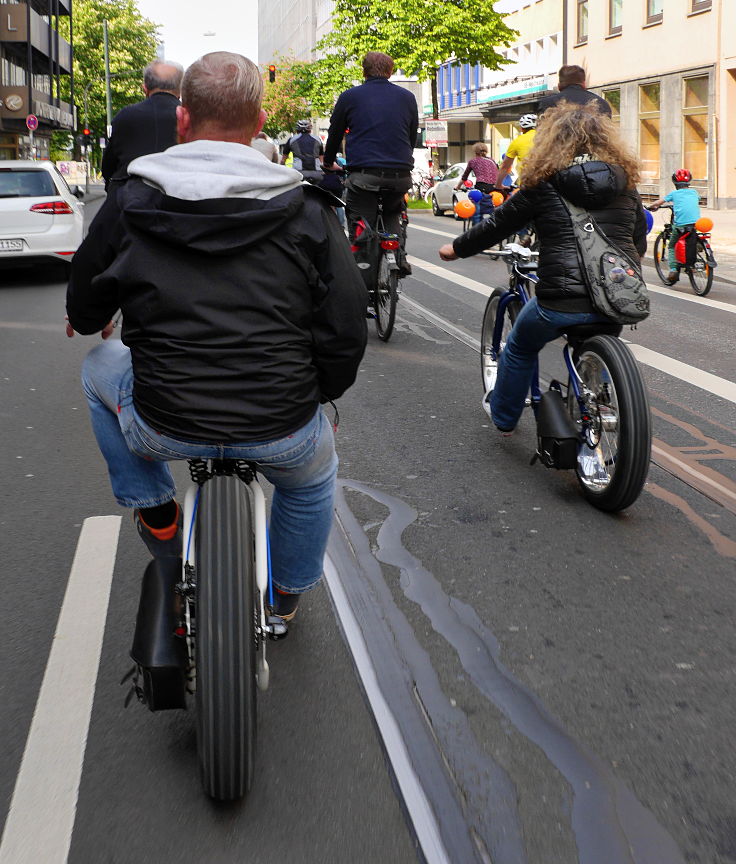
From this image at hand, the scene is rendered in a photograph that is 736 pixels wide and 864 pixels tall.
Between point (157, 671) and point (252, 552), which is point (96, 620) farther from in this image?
point (252, 552)

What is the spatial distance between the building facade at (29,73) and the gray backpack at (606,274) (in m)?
46.9

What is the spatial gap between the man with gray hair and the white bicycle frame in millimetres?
5225

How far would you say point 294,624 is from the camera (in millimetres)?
3875

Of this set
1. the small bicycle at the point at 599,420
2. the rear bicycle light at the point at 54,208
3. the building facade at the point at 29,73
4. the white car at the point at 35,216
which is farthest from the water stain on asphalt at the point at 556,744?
the building facade at the point at 29,73

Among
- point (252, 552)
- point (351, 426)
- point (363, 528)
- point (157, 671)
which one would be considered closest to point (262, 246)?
point (252, 552)

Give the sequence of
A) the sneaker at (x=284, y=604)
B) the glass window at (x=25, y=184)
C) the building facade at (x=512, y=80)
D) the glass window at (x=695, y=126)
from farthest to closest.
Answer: the building facade at (x=512, y=80) < the glass window at (x=695, y=126) < the glass window at (x=25, y=184) < the sneaker at (x=284, y=604)

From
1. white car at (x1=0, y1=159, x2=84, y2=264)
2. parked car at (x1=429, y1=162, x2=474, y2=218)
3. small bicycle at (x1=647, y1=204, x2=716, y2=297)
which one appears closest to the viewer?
small bicycle at (x1=647, y1=204, x2=716, y2=297)

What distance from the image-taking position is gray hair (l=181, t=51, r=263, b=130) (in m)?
2.81

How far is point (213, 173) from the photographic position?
8.82 ft

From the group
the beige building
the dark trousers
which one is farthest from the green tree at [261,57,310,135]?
the dark trousers

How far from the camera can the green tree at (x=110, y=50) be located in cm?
9281

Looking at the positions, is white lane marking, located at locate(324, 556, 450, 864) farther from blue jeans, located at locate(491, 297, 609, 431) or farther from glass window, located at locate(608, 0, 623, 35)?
glass window, located at locate(608, 0, 623, 35)

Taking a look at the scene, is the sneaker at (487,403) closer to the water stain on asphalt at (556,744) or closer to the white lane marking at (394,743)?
the water stain on asphalt at (556,744)

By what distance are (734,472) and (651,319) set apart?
613 centimetres
